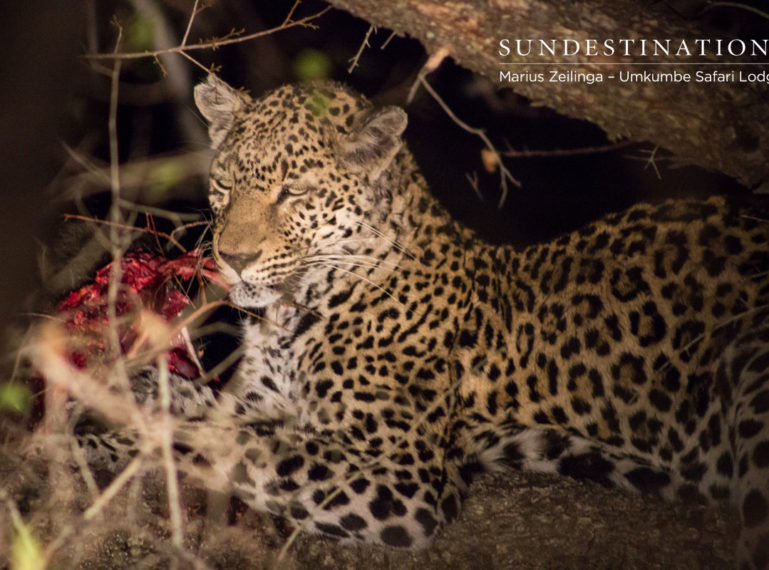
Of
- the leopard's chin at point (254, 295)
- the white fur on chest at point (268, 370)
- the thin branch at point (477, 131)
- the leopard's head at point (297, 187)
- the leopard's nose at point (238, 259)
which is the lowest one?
the white fur on chest at point (268, 370)

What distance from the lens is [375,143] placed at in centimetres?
416

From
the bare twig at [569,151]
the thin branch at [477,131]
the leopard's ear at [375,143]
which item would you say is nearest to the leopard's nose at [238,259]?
the leopard's ear at [375,143]

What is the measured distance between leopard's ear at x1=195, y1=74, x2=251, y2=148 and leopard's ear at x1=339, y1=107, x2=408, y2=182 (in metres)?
0.75

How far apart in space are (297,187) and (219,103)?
0.79m

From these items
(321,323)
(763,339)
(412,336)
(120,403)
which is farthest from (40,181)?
(763,339)

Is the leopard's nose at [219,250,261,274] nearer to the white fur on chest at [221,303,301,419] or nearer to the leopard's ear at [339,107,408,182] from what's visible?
the white fur on chest at [221,303,301,419]

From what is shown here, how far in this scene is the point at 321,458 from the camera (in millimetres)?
4027

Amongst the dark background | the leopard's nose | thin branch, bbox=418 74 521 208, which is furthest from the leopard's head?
the dark background

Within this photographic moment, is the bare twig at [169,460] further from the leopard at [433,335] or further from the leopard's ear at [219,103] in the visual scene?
the leopard's ear at [219,103]

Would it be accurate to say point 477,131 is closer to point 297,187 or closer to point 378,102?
point 297,187

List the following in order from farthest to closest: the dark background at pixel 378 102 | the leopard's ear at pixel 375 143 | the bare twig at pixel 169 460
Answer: the dark background at pixel 378 102 → the leopard's ear at pixel 375 143 → the bare twig at pixel 169 460

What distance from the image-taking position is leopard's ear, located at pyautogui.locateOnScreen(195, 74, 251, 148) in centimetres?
448

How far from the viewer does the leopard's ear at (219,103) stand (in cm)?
448

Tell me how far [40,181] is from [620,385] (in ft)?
9.59
